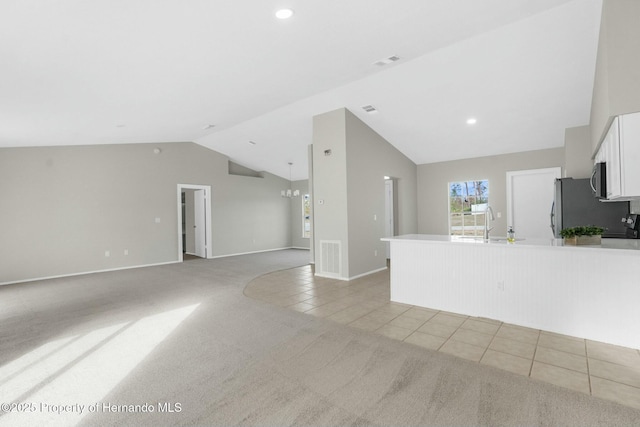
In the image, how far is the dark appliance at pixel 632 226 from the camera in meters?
3.84

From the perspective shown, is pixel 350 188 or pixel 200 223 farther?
pixel 200 223

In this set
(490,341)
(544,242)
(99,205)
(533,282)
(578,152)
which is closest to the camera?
(490,341)

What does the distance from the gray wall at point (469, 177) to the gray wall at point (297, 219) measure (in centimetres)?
422

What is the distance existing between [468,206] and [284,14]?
247 inches

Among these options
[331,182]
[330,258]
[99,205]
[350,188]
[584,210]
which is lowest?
[330,258]

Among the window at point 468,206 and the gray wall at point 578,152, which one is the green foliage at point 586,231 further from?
the window at point 468,206

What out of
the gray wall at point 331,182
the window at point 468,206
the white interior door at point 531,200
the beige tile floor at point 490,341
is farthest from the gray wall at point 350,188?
the white interior door at point 531,200

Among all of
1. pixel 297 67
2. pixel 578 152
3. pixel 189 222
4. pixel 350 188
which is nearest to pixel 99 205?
pixel 189 222

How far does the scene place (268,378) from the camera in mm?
2334

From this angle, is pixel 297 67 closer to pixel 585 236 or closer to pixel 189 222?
pixel 585 236

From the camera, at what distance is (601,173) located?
326 centimetres

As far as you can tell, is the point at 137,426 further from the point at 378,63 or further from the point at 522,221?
the point at 522,221

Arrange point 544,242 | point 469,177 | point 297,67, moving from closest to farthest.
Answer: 1. point 544,242
2. point 297,67
3. point 469,177

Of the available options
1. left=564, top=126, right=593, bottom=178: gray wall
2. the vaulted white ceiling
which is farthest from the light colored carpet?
left=564, top=126, right=593, bottom=178: gray wall
